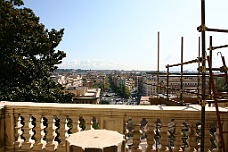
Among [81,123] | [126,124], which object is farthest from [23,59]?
[126,124]

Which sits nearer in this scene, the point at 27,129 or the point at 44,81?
the point at 27,129

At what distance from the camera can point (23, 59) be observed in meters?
11.3

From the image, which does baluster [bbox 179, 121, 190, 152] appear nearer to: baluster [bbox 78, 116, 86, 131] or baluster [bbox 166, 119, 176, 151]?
baluster [bbox 166, 119, 176, 151]

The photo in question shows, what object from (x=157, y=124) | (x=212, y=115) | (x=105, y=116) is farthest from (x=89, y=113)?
(x=212, y=115)

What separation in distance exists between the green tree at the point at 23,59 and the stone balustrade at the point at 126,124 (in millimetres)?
5622

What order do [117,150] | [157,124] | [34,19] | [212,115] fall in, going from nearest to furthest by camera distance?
[117,150]
[212,115]
[157,124]
[34,19]

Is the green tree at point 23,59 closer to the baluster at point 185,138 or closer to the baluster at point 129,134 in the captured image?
the baluster at point 129,134

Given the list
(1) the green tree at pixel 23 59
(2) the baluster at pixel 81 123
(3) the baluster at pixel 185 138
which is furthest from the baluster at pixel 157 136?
(1) the green tree at pixel 23 59

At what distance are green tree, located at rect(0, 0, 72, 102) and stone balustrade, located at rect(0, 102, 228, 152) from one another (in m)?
5.62

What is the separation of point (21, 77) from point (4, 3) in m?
3.87

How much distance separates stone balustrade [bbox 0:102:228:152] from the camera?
391 cm

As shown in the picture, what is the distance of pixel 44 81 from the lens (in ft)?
38.9

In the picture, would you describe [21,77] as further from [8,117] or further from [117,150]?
[117,150]

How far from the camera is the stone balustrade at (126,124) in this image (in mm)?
3912
